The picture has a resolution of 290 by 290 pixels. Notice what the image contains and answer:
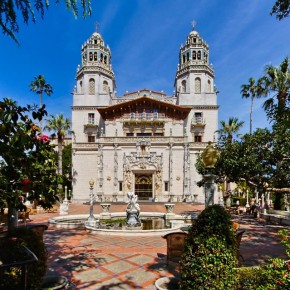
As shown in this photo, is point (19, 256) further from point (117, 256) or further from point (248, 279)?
point (248, 279)

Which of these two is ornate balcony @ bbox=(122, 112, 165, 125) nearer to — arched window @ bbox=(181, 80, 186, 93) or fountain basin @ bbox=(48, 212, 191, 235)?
arched window @ bbox=(181, 80, 186, 93)

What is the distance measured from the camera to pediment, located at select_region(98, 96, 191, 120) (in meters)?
37.7

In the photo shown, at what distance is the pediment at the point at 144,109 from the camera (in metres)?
37.7

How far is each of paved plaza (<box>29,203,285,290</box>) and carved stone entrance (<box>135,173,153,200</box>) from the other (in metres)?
22.4

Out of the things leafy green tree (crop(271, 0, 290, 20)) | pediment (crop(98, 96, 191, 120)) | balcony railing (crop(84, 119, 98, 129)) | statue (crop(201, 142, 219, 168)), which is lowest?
statue (crop(201, 142, 219, 168))

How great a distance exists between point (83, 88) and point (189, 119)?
18876 millimetres

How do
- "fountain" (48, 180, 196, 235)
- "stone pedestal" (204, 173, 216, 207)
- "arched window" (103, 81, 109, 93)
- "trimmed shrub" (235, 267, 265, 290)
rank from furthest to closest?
"arched window" (103, 81, 109, 93), "fountain" (48, 180, 196, 235), "stone pedestal" (204, 173, 216, 207), "trimmed shrub" (235, 267, 265, 290)

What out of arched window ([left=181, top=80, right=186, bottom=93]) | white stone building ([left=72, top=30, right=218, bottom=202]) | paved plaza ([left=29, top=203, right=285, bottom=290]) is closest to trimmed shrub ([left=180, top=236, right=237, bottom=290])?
paved plaza ([left=29, top=203, right=285, bottom=290])

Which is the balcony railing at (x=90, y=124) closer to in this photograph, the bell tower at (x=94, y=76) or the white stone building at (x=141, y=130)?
the white stone building at (x=141, y=130)

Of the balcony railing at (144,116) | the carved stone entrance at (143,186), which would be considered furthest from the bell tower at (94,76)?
the carved stone entrance at (143,186)

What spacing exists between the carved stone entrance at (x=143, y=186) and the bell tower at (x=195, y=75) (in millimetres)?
13964

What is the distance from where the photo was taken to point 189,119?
39125 millimetres

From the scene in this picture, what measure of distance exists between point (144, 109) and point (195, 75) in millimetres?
10833

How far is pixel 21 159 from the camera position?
3441mm
